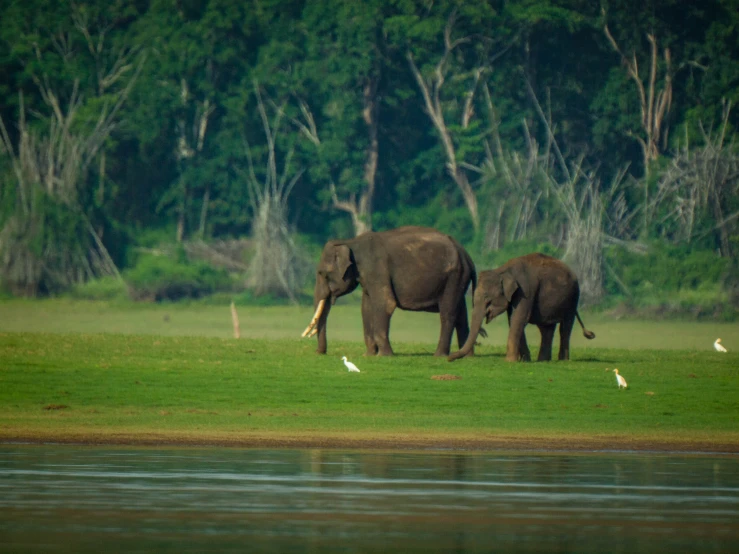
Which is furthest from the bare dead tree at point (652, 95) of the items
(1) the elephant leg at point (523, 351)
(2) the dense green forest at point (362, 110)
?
(1) the elephant leg at point (523, 351)

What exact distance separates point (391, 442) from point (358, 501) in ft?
16.1

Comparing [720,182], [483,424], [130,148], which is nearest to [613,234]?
[720,182]

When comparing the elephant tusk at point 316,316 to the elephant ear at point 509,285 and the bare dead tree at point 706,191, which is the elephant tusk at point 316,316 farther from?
the bare dead tree at point 706,191

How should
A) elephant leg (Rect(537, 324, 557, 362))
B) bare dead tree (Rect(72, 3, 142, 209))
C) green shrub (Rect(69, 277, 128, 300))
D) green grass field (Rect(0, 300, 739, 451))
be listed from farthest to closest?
bare dead tree (Rect(72, 3, 142, 209)) → green shrub (Rect(69, 277, 128, 300)) → elephant leg (Rect(537, 324, 557, 362)) → green grass field (Rect(0, 300, 739, 451))

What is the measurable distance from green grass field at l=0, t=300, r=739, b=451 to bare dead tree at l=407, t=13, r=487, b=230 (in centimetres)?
3267

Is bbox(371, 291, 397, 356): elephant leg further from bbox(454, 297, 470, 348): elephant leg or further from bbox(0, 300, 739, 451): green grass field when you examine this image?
bbox(454, 297, 470, 348): elephant leg

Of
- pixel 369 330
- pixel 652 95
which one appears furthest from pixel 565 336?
pixel 652 95

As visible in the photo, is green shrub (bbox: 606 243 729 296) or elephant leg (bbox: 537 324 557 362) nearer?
elephant leg (bbox: 537 324 557 362)

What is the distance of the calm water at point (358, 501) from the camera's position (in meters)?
13.5

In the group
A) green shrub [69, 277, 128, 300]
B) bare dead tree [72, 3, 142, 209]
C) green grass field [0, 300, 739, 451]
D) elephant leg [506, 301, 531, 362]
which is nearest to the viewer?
green grass field [0, 300, 739, 451]

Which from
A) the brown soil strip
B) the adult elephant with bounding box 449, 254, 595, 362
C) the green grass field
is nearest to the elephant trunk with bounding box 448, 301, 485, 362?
the adult elephant with bounding box 449, 254, 595, 362

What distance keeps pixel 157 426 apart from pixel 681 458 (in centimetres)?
621

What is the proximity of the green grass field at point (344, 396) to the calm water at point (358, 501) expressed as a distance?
4.45ft

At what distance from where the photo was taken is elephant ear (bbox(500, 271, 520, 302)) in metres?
27.8
